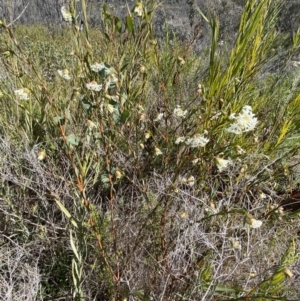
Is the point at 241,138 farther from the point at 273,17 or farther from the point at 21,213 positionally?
the point at 21,213

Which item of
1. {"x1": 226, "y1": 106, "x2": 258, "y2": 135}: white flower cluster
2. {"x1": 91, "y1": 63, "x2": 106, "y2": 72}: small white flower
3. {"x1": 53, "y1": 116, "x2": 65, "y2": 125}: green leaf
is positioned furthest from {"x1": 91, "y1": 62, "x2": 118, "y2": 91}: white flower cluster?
{"x1": 226, "y1": 106, "x2": 258, "y2": 135}: white flower cluster

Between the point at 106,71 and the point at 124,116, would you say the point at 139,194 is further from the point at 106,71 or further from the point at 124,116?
the point at 106,71

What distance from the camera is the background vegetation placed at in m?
1.03

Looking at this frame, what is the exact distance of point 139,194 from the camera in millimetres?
1423

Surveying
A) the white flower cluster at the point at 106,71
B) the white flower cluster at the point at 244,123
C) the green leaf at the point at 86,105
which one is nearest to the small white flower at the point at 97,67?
the white flower cluster at the point at 106,71

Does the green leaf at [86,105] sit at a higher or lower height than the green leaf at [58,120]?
higher

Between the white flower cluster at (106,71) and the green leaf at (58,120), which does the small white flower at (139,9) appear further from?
the green leaf at (58,120)

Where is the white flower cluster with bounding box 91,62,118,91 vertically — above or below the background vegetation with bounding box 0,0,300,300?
above

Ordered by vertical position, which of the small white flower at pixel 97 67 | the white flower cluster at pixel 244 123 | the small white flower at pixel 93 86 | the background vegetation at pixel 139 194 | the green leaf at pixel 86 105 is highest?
the small white flower at pixel 97 67

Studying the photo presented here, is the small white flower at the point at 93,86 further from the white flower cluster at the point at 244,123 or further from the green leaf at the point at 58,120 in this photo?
the white flower cluster at the point at 244,123

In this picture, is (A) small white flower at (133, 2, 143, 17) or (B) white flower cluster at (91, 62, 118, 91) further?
(A) small white flower at (133, 2, 143, 17)

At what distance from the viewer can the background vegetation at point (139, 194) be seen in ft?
3.39

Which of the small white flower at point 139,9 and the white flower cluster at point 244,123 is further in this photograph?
the small white flower at point 139,9

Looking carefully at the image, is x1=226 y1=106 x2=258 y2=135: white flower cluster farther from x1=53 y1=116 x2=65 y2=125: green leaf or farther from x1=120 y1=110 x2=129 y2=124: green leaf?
x1=53 y1=116 x2=65 y2=125: green leaf
